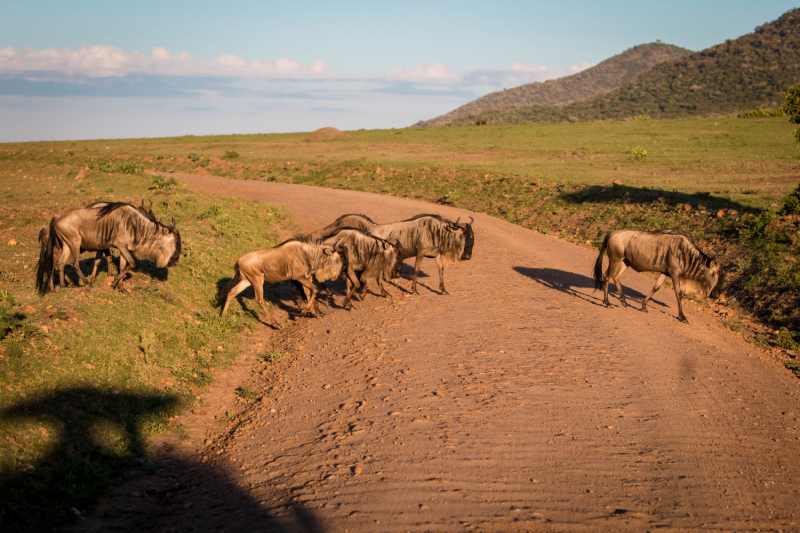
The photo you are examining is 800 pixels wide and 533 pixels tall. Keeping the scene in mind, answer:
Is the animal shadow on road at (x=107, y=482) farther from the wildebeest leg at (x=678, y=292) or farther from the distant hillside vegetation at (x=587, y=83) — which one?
the distant hillside vegetation at (x=587, y=83)

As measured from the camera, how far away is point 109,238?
994 centimetres

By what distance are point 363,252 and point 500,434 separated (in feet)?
19.2

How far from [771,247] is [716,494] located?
38.4ft

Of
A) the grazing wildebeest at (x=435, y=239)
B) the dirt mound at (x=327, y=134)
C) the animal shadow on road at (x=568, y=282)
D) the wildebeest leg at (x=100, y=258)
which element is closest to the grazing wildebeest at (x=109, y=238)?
the wildebeest leg at (x=100, y=258)

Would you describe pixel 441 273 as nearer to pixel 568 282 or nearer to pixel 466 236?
pixel 466 236

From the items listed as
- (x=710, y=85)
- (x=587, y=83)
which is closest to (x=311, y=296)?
(x=710, y=85)

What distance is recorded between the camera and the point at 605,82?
554ft

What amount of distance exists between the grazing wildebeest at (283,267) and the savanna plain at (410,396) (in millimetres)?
799

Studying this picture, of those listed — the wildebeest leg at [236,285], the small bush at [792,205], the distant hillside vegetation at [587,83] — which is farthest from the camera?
the distant hillside vegetation at [587,83]

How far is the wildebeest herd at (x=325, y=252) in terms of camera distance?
9.76 m

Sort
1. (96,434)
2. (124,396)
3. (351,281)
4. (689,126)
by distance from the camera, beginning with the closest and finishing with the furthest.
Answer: (96,434) < (124,396) < (351,281) < (689,126)

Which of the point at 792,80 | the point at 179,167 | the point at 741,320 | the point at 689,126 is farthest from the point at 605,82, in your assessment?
the point at 741,320

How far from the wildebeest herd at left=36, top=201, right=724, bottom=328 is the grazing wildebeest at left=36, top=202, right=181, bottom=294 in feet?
0.05

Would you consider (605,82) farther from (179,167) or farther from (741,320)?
(741,320)
